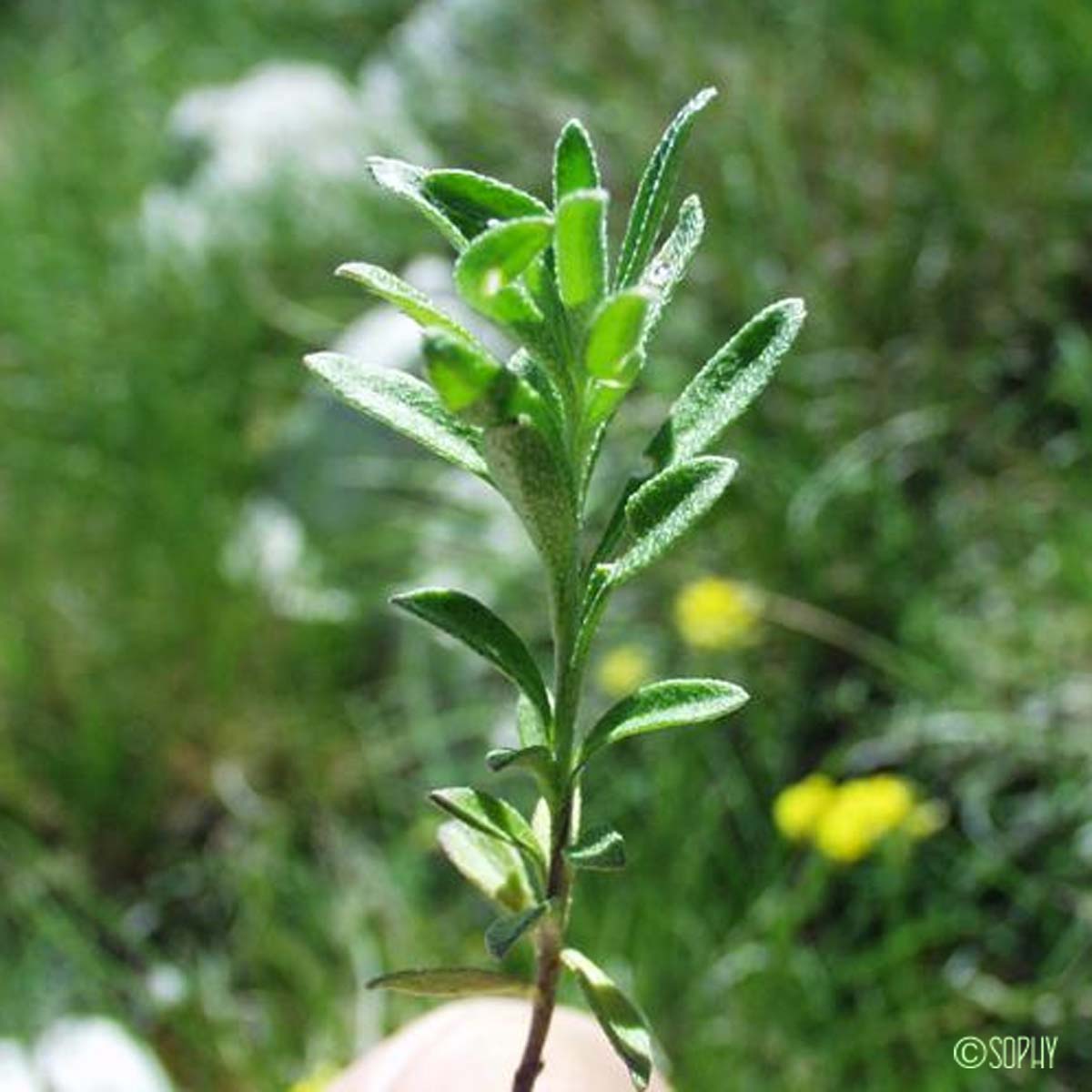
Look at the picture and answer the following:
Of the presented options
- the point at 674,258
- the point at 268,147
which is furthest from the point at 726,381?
the point at 268,147

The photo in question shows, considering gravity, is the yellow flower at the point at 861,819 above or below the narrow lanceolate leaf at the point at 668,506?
below

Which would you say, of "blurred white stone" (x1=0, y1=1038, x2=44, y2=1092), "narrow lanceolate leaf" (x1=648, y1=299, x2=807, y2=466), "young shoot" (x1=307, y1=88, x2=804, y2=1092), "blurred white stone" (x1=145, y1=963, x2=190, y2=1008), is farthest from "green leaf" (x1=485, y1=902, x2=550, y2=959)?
"blurred white stone" (x1=145, y1=963, x2=190, y2=1008)

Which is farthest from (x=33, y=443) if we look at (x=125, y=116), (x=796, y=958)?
(x=796, y=958)

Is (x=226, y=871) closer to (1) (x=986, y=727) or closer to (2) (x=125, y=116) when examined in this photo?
(1) (x=986, y=727)

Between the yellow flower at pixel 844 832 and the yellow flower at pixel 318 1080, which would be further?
the yellow flower at pixel 844 832

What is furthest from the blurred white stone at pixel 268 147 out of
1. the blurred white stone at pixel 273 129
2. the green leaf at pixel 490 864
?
the green leaf at pixel 490 864

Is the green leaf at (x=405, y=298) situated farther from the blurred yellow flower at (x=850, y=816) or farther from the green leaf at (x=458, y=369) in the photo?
the blurred yellow flower at (x=850, y=816)

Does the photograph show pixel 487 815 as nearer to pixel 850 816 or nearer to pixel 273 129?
pixel 850 816

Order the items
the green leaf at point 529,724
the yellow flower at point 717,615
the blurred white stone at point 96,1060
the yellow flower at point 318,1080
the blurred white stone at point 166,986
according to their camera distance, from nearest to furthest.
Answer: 1. the green leaf at point 529,724
2. the yellow flower at point 318,1080
3. the blurred white stone at point 96,1060
4. the blurred white stone at point 166,986
5. the yellow flower at point 717,615

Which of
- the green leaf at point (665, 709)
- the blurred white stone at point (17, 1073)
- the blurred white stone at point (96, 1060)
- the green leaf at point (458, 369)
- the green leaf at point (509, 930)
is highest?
the green leaf at point (458, 369)
